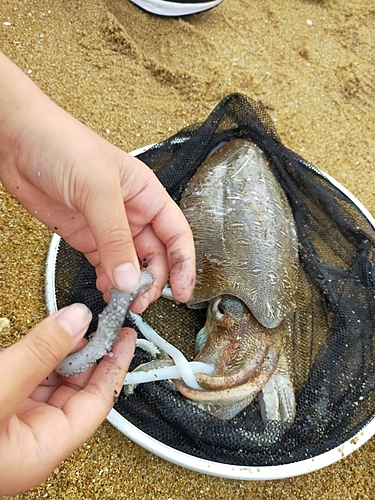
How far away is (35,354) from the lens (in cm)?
113

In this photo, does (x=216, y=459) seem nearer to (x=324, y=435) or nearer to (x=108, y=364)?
(x=324, y=435)

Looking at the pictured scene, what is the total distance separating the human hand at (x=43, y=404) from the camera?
110cm

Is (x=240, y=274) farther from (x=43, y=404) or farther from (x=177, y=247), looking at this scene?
(x=43, y=404)

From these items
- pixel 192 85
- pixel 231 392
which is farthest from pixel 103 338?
pixel 192 85

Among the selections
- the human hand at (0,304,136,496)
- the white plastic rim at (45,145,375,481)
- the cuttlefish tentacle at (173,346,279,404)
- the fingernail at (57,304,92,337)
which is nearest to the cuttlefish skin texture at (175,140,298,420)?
the cuttlefish tentacle at (173,346,279,404)

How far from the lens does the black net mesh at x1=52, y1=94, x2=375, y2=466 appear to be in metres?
1.82

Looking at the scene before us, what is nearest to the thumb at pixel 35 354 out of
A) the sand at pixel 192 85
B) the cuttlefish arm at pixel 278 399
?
the sand at pixel 192 85

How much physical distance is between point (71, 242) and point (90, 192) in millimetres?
464

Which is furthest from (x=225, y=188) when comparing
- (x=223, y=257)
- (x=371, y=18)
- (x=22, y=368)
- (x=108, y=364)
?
(x=371, y=18)

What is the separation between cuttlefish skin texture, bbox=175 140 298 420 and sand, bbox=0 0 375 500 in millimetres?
464

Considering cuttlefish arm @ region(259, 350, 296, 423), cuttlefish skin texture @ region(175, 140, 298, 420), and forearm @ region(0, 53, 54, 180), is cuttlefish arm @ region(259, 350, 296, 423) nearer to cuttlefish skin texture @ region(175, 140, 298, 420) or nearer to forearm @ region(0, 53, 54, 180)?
cuttlefish skin texture @ region(175, 140, 298, 420)

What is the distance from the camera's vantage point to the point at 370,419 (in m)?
1.98

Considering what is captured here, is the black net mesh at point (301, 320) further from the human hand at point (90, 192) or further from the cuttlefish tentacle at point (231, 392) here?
the human hand at point (90, 192)

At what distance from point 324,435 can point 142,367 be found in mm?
829
